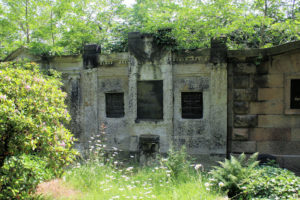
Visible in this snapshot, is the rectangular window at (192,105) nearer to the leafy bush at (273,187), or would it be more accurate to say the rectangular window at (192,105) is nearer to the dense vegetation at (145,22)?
the dense vegetation at (145,22)

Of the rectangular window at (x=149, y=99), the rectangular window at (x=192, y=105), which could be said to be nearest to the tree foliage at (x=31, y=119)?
the rectangular window at (x=149, y=99)

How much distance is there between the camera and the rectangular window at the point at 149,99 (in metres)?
7.77

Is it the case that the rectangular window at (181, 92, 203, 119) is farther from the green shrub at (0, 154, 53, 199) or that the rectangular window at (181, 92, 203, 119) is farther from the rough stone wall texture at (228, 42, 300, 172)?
the green shrub at (0, 154, 53, 199)

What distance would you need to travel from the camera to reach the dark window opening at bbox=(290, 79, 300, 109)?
23.0ft

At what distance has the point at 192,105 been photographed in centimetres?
766

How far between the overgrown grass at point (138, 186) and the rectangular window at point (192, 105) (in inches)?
86.0

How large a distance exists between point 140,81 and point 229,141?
3.40m

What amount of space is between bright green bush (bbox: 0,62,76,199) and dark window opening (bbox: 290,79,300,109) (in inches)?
Result: 248

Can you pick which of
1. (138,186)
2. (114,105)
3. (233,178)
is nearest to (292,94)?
(233,178)

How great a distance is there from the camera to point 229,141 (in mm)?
7379

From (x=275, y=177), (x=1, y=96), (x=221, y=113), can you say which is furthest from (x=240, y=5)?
(x=1, y=96)

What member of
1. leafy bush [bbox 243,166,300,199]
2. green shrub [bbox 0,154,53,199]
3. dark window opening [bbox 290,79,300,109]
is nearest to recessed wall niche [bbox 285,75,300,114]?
dark window opening [bbox 290,79,300,109]

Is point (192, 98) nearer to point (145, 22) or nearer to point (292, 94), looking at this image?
point (292, 94)

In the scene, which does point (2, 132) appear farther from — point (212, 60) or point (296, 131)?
point (296, 131)
